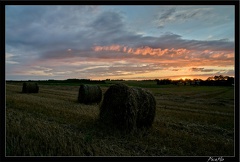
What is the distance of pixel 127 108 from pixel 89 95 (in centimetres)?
807

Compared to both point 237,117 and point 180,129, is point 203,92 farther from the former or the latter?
point 237,117

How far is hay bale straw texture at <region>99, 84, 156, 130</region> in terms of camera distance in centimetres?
670

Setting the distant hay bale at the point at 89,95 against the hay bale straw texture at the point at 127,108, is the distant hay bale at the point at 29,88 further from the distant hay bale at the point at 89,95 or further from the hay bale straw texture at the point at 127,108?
the hay bale straw texture at the point at 127,108

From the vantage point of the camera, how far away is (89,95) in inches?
573

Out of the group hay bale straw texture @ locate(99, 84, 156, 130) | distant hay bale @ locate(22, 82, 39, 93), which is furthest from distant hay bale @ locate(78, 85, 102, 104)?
distant hay bale @ locate(22, 82, 39, 93)

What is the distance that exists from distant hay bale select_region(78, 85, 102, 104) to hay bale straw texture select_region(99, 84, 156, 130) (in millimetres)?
6916

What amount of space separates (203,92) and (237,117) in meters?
23.6

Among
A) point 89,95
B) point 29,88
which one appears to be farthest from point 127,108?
point 29,88

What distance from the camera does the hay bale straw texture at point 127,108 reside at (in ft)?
22.0

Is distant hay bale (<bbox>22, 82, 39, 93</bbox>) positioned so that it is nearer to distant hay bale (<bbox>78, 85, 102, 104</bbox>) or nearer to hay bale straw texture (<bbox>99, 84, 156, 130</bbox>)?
distant hay bale (<bbox>78, 85, 102, 104</bbox>)

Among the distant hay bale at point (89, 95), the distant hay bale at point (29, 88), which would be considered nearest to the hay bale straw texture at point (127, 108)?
the distant hay bale at point (89, 95)

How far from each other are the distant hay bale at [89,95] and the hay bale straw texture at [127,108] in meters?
6.92

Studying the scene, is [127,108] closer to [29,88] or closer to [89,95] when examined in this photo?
[89,95]
